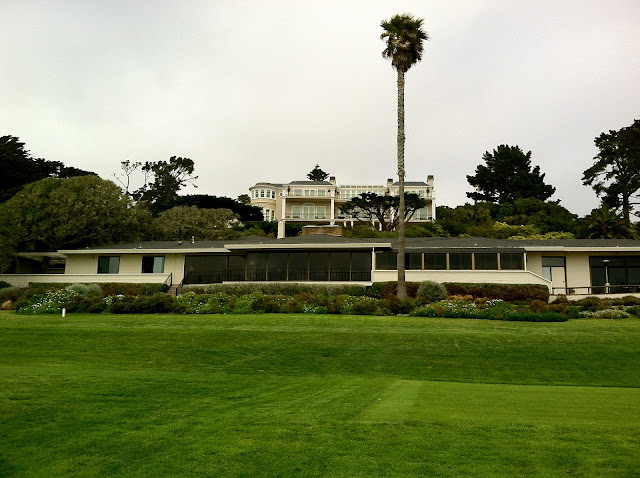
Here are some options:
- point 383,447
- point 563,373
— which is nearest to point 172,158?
point 563,373

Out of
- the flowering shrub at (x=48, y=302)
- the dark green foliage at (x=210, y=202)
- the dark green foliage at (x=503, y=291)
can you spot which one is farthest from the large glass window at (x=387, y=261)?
the dark green foliage at (x=210, y=202)

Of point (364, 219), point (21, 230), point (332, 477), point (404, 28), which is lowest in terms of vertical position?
point (332, 477)

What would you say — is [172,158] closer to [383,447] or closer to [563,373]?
[563,373]

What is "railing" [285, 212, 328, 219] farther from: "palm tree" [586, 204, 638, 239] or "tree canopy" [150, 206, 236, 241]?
"palm tree" [586, 204, 638, 239]

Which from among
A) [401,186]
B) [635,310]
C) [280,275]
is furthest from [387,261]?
[635,310]

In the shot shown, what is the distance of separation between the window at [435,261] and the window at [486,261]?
187 centimetres

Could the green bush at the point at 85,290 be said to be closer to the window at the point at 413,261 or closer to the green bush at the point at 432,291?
the green bush at the point at 432,291

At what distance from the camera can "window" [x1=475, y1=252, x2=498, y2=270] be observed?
31281mm

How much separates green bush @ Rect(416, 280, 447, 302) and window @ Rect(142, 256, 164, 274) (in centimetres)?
1783

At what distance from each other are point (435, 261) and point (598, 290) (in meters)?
9.73

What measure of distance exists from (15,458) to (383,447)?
4.18 m

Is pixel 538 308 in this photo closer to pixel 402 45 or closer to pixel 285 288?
pixel 285 288

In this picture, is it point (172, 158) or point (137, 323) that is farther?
point (172, 158)

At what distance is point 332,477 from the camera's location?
5676mm
